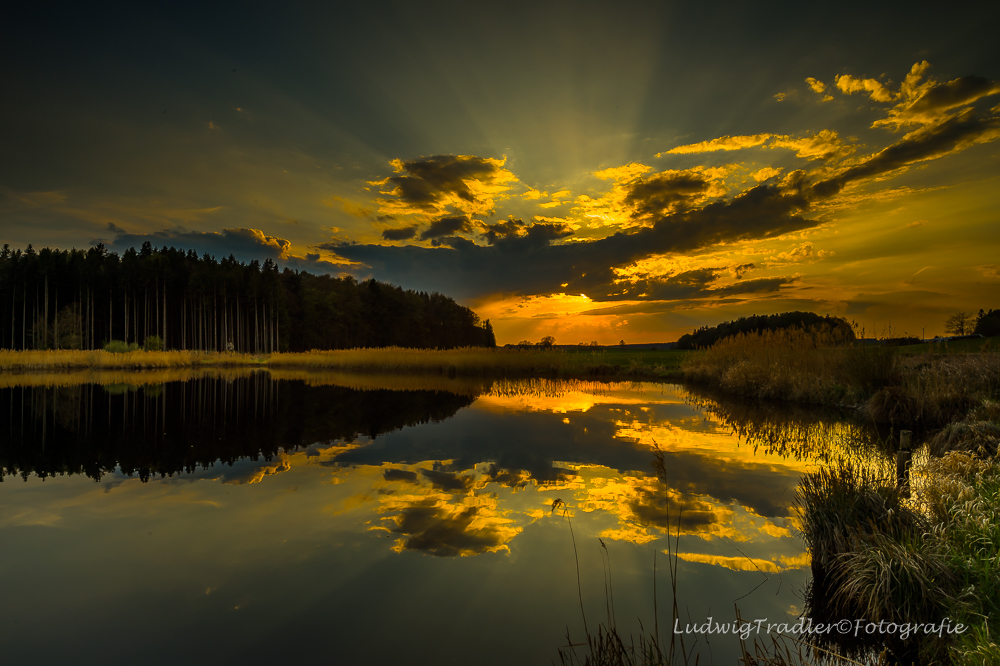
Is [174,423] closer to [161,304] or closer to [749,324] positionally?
[161,304]

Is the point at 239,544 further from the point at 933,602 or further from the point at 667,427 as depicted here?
the point at 667,427

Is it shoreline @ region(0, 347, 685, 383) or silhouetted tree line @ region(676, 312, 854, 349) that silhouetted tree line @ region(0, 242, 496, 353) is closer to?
shoreline @ region(0, 347, 685, 383)

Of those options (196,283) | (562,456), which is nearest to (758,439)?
(562,456)

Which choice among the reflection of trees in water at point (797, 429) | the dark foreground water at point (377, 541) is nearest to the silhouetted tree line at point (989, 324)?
the reflection of trees in water at point (797, 429)

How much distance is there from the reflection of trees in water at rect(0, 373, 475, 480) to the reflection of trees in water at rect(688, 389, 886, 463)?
808cm

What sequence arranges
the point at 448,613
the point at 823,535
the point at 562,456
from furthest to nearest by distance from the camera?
1. the point at 562,456
2. the point at 823,535
3. the point at 448,613

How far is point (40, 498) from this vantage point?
20.0 feet

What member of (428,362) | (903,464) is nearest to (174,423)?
(903,464)

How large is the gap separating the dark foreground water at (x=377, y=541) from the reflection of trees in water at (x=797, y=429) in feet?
0.65

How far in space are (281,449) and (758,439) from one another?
1015 cm

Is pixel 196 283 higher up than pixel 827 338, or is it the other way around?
pixel 196 283

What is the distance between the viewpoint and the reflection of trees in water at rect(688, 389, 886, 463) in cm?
845

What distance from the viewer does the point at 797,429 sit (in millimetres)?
10914

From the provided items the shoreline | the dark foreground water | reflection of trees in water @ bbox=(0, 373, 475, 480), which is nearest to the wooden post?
the dark foreground water
